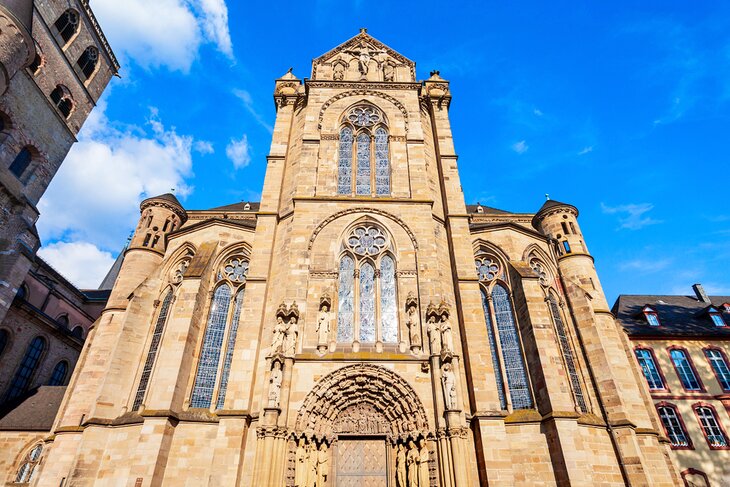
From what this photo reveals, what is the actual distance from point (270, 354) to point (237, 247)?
21.5 feet

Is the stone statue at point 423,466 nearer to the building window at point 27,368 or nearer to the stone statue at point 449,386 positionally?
the stone statue at point 449,386

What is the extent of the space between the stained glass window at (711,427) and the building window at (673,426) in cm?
98

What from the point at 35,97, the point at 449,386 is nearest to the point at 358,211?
the point at 449,386

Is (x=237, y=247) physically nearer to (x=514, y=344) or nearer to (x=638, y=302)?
(x=514, y=344)

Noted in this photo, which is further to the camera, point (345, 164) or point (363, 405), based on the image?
point (345, 164)

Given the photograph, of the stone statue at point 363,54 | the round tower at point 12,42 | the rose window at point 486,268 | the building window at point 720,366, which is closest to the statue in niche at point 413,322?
the rose window at point 486,268

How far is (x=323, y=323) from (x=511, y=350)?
691 cm

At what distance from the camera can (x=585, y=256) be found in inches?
722

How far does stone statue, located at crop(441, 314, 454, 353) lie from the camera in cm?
1189

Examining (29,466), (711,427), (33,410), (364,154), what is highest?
(364,154)

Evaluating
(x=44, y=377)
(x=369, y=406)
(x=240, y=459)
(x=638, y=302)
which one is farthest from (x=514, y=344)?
(x=44, y=377)

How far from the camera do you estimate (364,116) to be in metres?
19.1

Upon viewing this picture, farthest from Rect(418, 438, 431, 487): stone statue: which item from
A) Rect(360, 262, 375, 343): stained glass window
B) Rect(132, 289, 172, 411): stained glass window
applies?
Rect(132, 289, 172, 411): stained glass window

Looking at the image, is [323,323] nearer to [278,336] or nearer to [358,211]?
[278,336]
